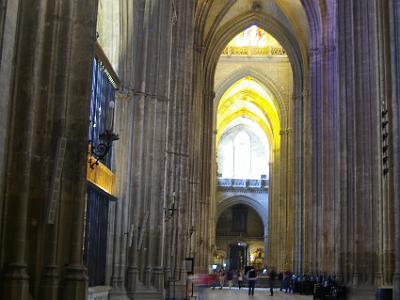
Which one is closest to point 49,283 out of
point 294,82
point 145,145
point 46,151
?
point 46,151

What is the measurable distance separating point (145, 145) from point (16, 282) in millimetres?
10117

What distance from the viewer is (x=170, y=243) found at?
22875 millimetres

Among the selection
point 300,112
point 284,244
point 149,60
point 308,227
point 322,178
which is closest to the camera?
point 149,60

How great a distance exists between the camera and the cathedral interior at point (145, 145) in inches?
329

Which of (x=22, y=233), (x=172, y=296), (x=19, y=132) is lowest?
(x=172, y=296)

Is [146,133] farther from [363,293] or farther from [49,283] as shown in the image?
[49,283]

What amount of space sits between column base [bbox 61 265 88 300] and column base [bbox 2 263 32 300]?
687 mm

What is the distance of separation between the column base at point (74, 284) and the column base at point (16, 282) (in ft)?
2.25

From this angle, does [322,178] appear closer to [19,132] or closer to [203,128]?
[203,128]

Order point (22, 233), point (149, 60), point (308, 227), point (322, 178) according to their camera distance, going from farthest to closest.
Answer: point (308, 227)
point (322, 178)
point (149, 60)
point (22, 233)

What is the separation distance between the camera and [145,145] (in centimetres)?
1766

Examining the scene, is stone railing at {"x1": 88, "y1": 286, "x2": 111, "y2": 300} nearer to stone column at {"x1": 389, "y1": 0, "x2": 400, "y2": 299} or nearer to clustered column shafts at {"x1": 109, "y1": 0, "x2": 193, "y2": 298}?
clustered column shafts at {"x1": 109, "y1": 0, "x2": 193, "y2": 298}

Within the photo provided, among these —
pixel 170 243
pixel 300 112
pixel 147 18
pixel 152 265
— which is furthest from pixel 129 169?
pixel 300 112

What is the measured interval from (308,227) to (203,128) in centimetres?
1071
